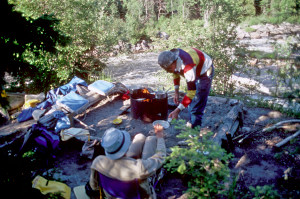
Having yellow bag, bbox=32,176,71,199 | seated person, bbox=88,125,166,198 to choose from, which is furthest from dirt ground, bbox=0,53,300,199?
seated person, bbox=88,125,166,198

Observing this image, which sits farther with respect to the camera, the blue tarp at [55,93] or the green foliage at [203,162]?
the blue tarp at [55,93]

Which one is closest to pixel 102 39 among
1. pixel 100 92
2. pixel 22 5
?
pixel 22 5

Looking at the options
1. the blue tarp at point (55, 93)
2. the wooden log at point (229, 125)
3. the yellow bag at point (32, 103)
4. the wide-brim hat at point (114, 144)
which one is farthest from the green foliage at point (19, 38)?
the yellow bag at point (32, 103)

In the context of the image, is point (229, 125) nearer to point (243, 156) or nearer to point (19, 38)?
point (243, 156)

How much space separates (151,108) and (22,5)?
6.87 m

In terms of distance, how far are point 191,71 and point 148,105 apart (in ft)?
6.37

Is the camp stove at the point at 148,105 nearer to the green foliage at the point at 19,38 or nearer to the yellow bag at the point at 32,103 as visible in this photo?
the green foliage at the point at 19,38

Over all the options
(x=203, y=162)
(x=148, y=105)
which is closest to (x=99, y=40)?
(x=148, y=105)

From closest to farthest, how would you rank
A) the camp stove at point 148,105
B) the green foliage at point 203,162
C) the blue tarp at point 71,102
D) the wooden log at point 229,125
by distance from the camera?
1. the green foliage at point 203,162
2. the wooden log at point 229,125
3. the camp stove at point 148,105
4. the blue tarp at point 71,102

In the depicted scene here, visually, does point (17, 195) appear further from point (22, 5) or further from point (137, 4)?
point (137, 4)

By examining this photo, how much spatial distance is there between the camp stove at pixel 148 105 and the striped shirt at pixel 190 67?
1.44 m

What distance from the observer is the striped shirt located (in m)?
3.17

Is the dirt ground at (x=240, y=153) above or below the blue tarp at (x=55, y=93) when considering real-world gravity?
below

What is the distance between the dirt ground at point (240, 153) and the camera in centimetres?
288
